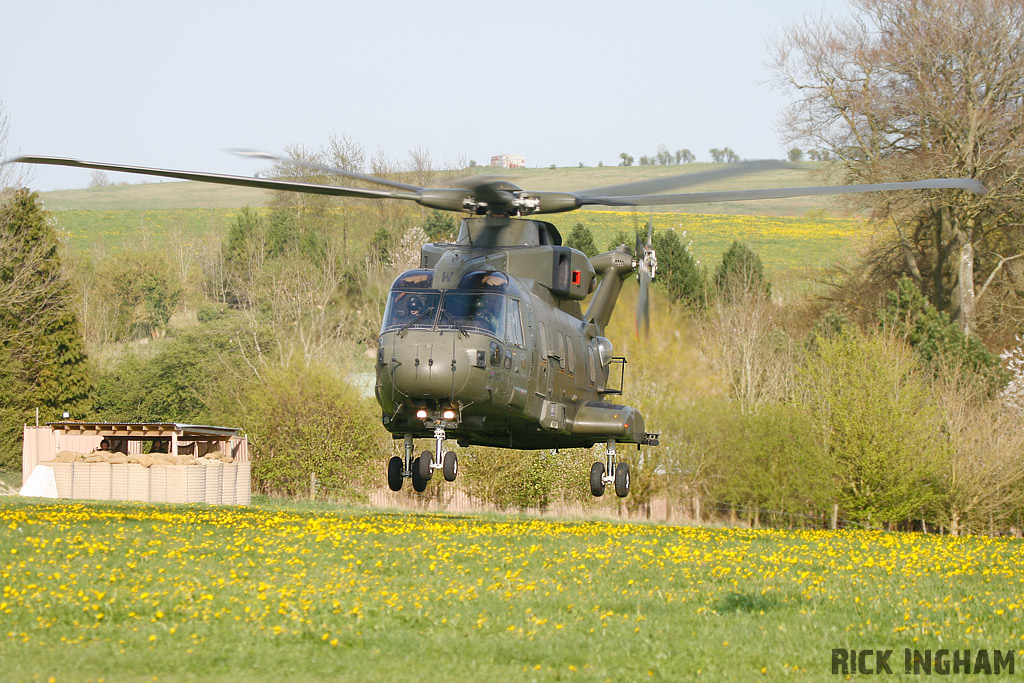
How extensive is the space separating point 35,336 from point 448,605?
4877 centimetres

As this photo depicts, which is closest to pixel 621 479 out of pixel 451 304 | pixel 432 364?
pixel 451 304

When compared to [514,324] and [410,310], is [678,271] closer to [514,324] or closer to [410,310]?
[514,324]

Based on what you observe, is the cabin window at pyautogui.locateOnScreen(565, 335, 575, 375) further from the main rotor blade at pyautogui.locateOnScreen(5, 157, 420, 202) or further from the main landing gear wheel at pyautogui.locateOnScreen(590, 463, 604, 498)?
the main rotor blade at pyautogui.locateOnScreen(5, 157, 420, 202)

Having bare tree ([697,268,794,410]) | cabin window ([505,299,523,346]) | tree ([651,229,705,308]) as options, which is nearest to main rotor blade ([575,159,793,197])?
cabin window ([505,299,523,346])

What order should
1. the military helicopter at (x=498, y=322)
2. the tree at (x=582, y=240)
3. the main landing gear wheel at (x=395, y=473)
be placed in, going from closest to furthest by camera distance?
1. the military helicopter at (x=498, y=322)
2. the main landing gear wheel at (x=395, y=473)
3. the tree at (x=582, y=240)

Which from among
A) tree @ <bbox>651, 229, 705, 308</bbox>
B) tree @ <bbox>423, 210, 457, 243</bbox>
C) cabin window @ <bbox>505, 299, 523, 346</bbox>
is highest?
tree @ <bbox>423, 210, 457, 243</bbox>

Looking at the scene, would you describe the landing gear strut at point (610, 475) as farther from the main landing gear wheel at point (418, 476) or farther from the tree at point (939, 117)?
the tree at point (939, 117)

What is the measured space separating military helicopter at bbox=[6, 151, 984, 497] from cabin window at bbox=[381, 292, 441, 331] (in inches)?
0.9

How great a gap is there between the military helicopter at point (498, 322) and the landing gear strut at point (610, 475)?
0.11ft

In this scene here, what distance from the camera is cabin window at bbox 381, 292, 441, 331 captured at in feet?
65.5

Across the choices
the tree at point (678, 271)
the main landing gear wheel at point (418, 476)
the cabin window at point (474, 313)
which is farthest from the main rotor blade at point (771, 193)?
the tree at point (678, 271)

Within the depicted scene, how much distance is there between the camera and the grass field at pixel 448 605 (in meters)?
13.6

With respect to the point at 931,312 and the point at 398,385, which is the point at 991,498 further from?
the point at 398,385

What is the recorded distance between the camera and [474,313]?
20141 mm
